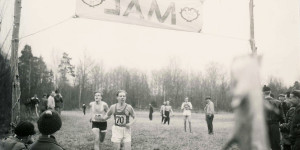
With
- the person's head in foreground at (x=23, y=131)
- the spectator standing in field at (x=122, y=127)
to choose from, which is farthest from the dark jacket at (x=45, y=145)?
the spectator standing in field at (x=122, y=127)

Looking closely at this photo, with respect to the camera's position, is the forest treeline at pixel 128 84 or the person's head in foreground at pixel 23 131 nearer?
the person's head in foreground at pixel 23 131

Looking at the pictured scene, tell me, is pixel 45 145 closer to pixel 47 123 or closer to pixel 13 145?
pixel 47 123

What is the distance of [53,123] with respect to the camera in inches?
127

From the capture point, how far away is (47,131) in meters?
3.19

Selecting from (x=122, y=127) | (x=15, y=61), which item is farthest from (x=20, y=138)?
(x=122, y=127)

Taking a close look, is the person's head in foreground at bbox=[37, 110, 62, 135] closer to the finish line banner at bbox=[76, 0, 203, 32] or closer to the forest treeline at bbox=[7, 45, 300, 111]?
the finish line banner at bbox=[76, 0, 203, 32]

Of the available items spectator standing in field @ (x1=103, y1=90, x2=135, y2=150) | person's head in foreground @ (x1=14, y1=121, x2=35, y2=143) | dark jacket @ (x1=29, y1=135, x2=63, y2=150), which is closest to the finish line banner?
spectator standing in field @ (x1=103, y1=90, x2=135, y2=150)

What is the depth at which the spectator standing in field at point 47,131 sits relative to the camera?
10.2 feet

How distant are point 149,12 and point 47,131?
187 inches

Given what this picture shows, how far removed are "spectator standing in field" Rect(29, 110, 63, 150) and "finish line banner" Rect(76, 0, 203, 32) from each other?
13.2ft

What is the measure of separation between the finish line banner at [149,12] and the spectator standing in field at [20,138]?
3.23 meters

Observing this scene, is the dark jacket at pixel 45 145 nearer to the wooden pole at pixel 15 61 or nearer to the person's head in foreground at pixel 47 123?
the person's head in foreground at pixel 47 123

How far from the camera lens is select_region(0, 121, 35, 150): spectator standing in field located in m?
4.01

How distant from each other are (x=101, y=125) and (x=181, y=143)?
4.30m
